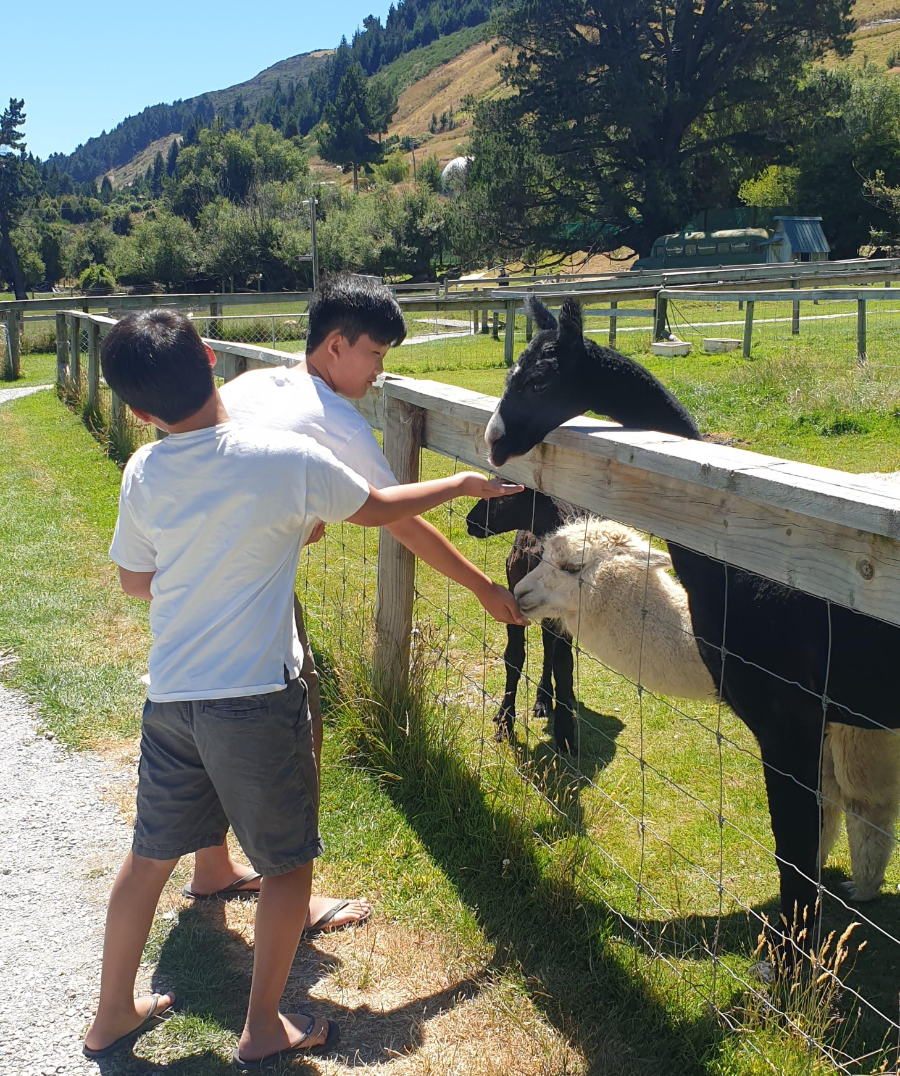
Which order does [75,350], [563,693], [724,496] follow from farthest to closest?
[75,350] < [563,693] < [724,496]

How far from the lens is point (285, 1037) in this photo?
7.61ft

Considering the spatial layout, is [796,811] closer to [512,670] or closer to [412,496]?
[412,496]

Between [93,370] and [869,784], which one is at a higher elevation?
[93,370]

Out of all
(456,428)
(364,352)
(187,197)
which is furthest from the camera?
(187,197)

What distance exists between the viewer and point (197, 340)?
7.20 ft

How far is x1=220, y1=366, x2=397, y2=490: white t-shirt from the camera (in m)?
2.45

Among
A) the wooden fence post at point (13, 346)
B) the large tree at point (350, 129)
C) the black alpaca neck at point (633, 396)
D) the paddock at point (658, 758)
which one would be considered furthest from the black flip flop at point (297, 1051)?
the large tree at point (350, 129)

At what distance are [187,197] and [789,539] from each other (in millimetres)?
96106

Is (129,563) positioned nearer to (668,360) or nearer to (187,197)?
(668,360)

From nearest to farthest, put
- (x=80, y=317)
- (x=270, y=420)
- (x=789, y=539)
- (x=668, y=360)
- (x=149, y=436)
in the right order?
(x=789, y=539), (x=270, y=420), (x=149, y=436), (x=80, y=317), (x=668, y=360)

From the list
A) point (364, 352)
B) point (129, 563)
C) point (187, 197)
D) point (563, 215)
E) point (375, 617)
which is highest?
point (187, 197)

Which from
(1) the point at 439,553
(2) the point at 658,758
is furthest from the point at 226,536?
(2) the point at 658,758

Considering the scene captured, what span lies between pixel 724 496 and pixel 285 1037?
1.73m

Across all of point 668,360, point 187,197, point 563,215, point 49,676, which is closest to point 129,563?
point 49,676
